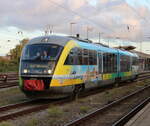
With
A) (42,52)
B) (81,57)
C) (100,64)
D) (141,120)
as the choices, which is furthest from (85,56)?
(141,120)

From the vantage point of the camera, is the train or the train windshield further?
the train windshield

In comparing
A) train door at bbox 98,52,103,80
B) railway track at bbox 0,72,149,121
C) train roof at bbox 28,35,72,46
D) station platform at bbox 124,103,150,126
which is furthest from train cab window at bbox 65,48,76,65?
station platform at bbox 124,103,150,126

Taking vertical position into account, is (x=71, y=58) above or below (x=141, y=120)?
above

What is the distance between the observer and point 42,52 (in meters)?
13.6

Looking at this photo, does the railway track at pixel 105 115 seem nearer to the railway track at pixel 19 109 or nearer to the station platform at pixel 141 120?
the station platform at pixel 141 120

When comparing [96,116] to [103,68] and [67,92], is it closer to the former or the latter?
[67,92]

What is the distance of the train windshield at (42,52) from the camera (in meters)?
13.5

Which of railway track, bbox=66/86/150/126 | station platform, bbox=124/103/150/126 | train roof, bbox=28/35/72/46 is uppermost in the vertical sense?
train roof, bbox=28/35/72/46

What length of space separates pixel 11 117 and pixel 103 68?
389 inches

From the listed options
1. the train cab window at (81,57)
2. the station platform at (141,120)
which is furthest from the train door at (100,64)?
the station platform at (141,120)

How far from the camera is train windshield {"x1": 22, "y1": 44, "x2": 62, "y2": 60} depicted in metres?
13.5

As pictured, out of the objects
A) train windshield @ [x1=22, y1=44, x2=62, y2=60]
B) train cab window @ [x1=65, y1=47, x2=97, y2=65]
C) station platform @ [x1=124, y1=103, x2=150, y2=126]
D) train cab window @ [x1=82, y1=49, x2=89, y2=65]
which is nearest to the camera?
station platform @ [x1=124, y1=103, x2=150, y2=126]

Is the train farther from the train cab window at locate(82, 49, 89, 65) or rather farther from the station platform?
the station platform

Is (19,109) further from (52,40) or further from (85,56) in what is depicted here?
(85,56)
